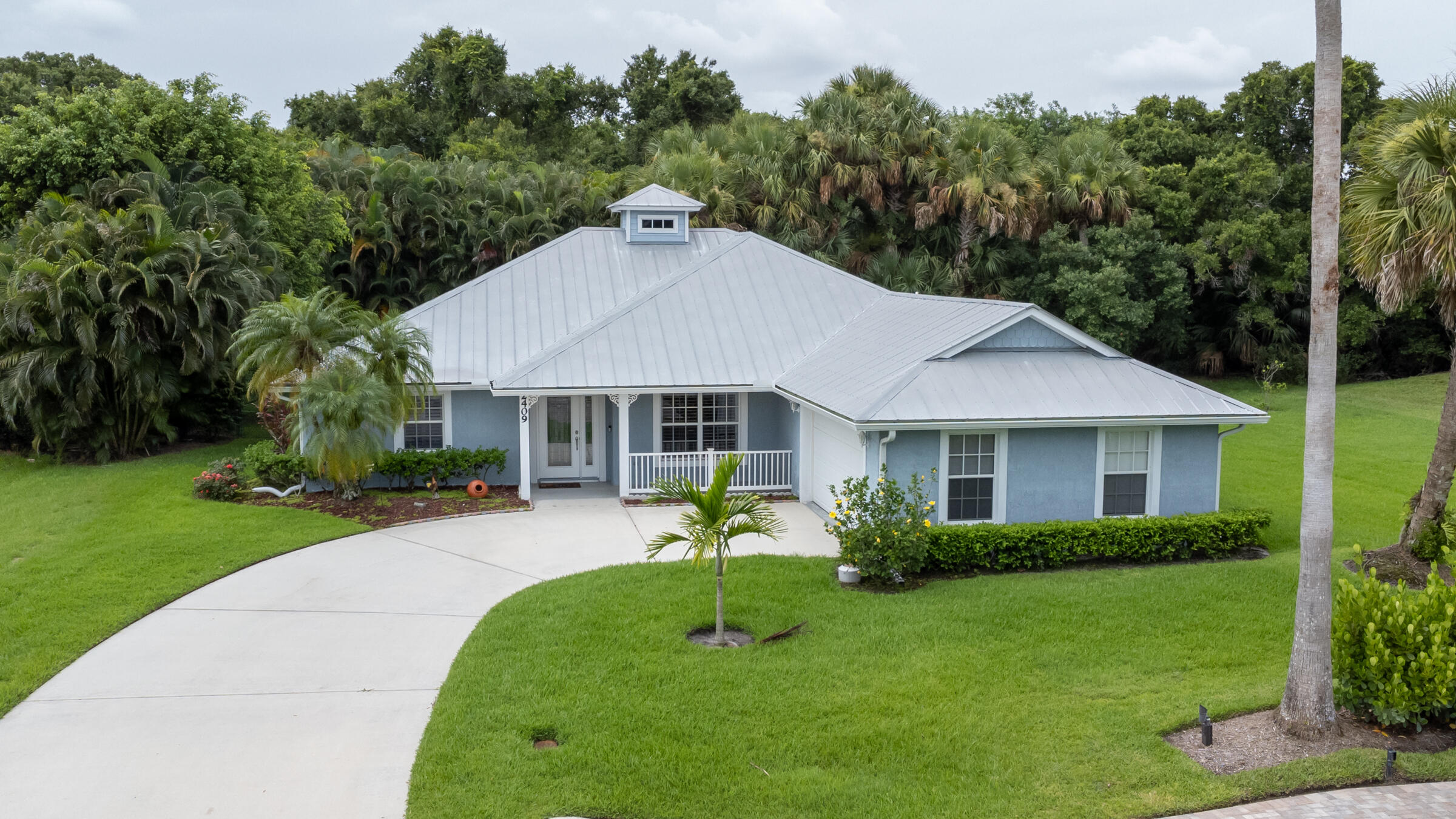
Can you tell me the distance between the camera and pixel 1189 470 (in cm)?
1543

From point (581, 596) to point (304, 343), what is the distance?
26.1ft

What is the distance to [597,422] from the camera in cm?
1980

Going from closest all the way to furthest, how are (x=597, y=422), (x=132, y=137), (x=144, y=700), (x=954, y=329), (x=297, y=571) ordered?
(x=144, y=700) < (x=297, y=571) < (x=954, y=329) < (x=597, y=422) < (x=132, y=137)

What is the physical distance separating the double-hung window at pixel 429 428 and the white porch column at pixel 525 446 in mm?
1978

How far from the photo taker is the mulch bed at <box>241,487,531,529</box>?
1642 cm

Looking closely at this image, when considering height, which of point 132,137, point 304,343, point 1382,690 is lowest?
point 1382,690

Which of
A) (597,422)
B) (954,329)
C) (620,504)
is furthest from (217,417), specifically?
(954,329)

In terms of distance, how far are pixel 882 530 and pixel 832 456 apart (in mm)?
4183

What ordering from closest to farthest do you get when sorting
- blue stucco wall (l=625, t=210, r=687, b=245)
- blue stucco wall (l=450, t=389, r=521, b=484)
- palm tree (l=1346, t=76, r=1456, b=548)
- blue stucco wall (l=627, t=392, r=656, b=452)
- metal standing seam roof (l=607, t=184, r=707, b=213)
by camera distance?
palm tree (l=1346, t=76, r=1456, b=548), blue stucco wall (l=450, t=389, r=521, b=484), blue stucco wall (l=627, t=392, r=656, b=452), metal standing seam roof (l=607, t=184, r=707, b=213), blue stucco wall (l=625, t=210, r=687, b=245)

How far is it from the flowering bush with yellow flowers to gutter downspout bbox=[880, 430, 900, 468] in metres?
1.15

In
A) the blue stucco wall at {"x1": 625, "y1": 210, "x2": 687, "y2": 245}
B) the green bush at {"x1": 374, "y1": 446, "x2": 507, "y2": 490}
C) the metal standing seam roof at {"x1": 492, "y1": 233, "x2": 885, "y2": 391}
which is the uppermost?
the blue stucco wall at {"x1": 625, "y1": 210, "x2": 687, "y2": 245}

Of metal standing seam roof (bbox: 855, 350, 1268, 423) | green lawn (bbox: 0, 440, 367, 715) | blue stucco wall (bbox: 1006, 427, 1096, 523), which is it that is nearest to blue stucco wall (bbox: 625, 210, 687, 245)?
metal standing seam roof (bbox: 855, 350, 1268, 423)

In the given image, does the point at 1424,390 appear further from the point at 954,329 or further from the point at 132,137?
the point at 132,137

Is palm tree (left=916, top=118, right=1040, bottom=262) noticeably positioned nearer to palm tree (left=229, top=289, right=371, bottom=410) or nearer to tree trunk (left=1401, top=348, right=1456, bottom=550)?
tree trunk (left=1401, top=348, right=1456, bottom=550)
